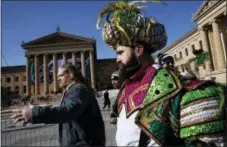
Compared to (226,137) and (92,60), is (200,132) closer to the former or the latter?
(226,137)

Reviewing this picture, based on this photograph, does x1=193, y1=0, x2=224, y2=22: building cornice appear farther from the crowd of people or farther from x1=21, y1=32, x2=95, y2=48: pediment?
the crowd of people

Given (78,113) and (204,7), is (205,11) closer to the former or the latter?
(204,7)

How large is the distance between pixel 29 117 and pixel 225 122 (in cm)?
136

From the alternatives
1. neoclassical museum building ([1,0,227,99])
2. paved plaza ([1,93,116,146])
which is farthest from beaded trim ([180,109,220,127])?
neoclassical museum building ([1,0,227,99])

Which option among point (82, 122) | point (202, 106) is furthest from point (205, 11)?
point (202, 106)

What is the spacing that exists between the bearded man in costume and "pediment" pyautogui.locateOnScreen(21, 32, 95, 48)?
72.3m

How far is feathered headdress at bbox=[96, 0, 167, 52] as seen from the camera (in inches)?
70.6

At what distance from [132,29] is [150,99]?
51 centimetres

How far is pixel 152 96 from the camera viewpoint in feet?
5.03

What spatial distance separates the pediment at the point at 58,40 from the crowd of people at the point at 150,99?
72.2 meters

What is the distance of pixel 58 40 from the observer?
7456 centimetres

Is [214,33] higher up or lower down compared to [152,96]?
higher up

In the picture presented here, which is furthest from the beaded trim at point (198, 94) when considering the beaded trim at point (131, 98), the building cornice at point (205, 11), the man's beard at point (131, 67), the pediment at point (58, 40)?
A: the pediment at point (58, 40)

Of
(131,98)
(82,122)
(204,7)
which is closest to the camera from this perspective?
(131,98)
